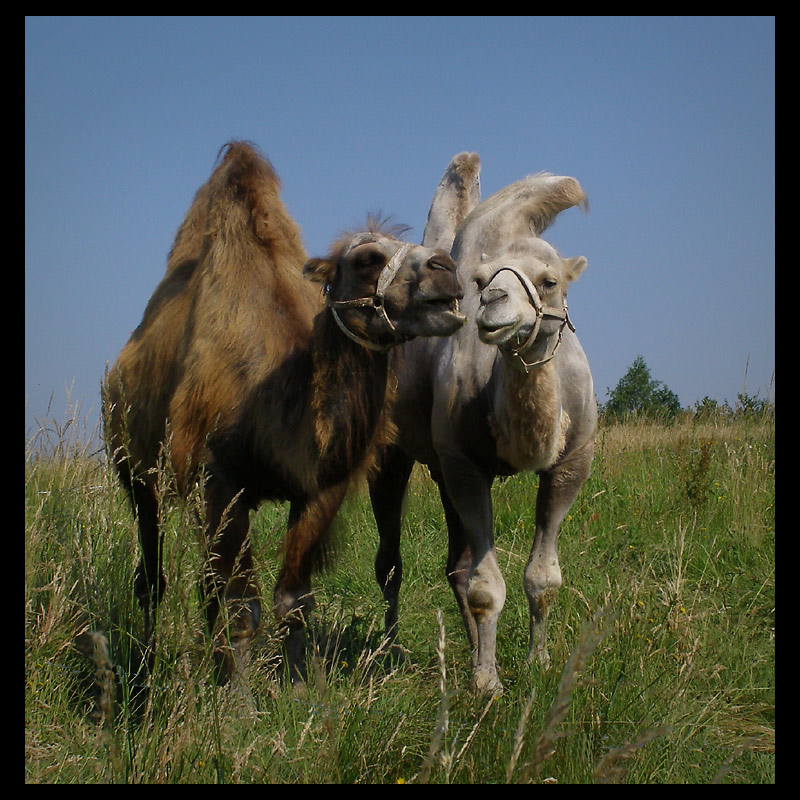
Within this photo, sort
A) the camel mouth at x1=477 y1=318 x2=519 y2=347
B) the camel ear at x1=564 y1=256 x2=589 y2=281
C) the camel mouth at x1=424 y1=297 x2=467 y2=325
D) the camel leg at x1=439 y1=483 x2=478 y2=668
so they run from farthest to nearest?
the camel leg at x1=439 y1=483 x2=478 y2=668 < the camel ear at x1=564 y1=256 x2=589 y2=281 < the camel mouth at x1=424 y1=297 x2=467 y2=325 < the camel mouth at x1=477 y1=318 x2=519 y2=347

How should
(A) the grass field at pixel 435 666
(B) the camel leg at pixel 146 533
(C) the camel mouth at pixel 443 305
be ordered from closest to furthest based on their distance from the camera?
(A) the grass field at pixel 435 666 → (C) the camel mouth at pixel 443 305 → (B) the camel leg at pixel 146 533

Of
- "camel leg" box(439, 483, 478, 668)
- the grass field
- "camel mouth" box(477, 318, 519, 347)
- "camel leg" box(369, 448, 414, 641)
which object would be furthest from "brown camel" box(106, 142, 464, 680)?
"camel leg" box(369, 448, 414, 641)

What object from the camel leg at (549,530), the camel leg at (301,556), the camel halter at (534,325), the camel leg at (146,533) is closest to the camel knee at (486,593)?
the camel leg at (549,530)

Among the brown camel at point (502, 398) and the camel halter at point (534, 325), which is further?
the brown camel at point (502, 398)

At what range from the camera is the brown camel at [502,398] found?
3.78 metres

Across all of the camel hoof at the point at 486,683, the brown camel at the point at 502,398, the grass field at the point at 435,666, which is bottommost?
the camel hoof at the point at 486,683

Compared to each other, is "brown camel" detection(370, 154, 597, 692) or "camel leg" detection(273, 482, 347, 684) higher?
"brown camel" detection(370, 154, 597, 692)

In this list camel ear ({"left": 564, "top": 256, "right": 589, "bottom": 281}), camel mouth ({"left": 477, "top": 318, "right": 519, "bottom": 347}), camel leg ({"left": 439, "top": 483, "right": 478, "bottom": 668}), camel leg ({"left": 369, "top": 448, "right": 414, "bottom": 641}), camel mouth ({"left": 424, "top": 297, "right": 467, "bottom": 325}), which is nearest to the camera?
camel mouth ({"left": 477, "top": 318, "right": 519, "bottom": 347})

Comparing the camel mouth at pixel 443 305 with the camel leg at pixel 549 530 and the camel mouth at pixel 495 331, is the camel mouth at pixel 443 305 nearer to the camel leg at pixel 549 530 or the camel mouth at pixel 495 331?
the camel mouth at pixel 495 331

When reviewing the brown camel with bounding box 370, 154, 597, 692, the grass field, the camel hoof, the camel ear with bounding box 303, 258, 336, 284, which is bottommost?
the camel hoof

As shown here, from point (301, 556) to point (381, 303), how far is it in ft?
4.19

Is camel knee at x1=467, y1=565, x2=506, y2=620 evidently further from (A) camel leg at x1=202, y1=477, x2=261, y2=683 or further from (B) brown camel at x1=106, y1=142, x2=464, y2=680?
(A) camel leg at x1=202, y1=477, x2=261, y2=683

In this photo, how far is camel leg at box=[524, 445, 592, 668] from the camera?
13.4 feet

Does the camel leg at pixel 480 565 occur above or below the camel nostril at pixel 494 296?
below
